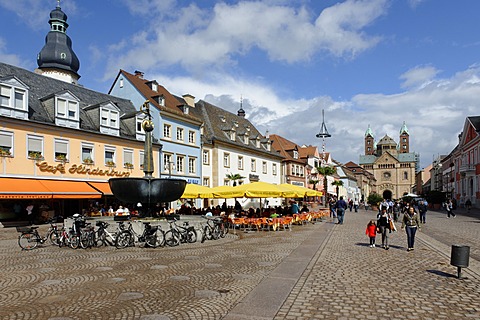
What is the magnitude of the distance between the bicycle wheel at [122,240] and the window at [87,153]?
18.0m

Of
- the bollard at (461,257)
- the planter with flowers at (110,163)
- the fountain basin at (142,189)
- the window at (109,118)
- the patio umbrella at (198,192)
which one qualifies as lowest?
the bollard at (461,257)

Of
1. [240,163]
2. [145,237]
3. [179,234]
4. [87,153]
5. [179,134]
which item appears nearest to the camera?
[145,237]

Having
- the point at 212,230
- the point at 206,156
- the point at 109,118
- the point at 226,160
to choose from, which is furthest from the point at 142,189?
the point at 226,160

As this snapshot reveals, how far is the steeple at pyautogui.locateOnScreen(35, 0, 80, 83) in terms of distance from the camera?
52.8m

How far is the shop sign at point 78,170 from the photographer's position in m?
28.5

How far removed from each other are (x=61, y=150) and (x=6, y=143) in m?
4.00

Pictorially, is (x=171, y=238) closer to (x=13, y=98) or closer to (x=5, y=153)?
(x=5, y=153)

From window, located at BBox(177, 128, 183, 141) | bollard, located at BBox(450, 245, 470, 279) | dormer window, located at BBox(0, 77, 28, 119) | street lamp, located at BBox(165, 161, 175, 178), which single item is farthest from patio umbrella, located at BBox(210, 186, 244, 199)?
window, located at BBox(177, 128, 183, 141)

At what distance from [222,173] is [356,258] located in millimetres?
34362

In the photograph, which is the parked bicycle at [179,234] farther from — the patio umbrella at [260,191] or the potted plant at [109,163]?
the potted plant at [109,163]

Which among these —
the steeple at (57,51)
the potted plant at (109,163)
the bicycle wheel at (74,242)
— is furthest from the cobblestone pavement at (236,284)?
the steeple at (57,51)

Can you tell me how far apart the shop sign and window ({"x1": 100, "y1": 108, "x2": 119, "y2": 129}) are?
3781mm

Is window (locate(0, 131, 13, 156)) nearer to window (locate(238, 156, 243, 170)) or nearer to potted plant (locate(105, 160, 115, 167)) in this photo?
potted plant (locate(105, 160, 115, 167))

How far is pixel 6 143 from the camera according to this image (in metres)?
26.4
